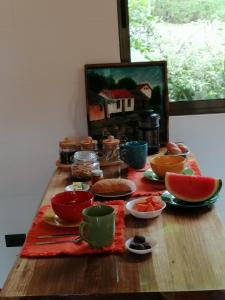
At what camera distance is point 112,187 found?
1.60 metres

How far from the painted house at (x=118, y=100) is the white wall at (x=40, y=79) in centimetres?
13

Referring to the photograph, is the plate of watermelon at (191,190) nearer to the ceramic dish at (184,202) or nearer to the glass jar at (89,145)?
the ceramic dish at (184,202)

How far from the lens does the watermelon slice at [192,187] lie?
1.46 metres

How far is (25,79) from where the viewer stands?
7.44ft

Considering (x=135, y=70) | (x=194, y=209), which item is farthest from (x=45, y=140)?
(x=194, y=209)

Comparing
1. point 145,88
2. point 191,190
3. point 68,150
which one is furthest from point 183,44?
point 191,190

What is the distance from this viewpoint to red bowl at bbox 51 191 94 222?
4.40 ft

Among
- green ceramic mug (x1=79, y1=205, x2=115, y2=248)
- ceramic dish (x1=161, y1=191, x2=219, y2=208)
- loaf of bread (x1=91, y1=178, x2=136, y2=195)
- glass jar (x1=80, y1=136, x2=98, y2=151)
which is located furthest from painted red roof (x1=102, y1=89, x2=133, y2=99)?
green ceramic mug (x1=79, y1=205, x2=115, y2=248)

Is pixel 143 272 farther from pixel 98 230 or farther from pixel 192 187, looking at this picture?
pixel 192 187

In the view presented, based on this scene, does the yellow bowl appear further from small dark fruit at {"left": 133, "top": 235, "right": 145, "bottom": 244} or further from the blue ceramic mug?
small dark fruit at {"left": 133, "top": 235, "right": 145, "bottom": 244}

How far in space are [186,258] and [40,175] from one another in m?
1.36

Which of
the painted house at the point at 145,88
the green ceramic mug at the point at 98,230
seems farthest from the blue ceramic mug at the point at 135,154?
the green ceramic mug at the point at 98,230

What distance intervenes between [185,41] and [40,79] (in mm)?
766

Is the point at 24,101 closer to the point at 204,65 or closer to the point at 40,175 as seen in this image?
the point at 40,175
